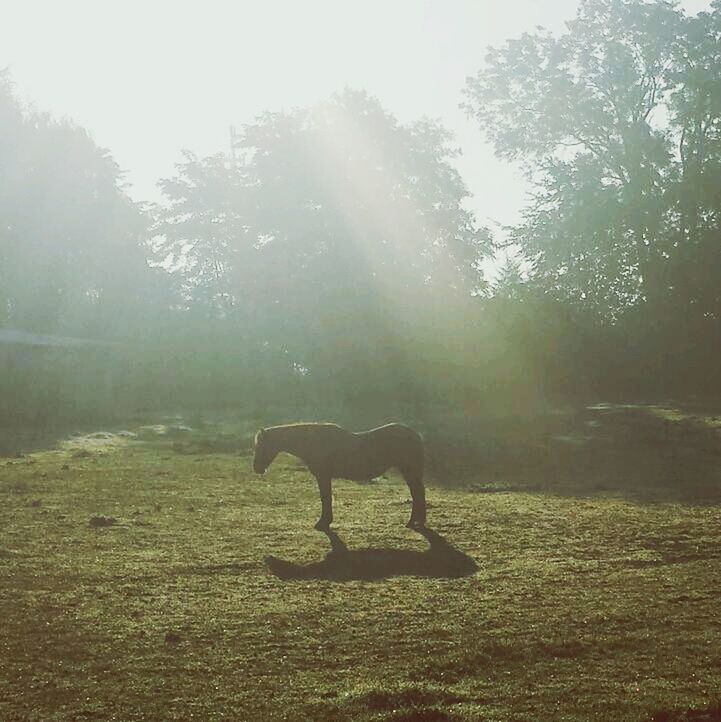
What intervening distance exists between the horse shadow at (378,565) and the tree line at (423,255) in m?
22.1

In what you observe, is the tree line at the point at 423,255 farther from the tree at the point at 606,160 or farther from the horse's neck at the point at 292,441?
the horse's neck at the point at 292,441

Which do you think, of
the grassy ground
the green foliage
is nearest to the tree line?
the green foliage

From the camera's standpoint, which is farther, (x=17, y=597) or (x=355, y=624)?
(x=17, y=597)

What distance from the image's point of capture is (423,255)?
44062 millimetres

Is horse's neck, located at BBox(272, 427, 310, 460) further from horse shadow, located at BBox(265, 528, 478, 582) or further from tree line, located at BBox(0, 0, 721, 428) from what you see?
tree line, located at BBox(0, 0, 721, 428)

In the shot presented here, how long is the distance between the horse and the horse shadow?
1.31 m

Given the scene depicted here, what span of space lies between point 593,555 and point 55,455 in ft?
51.5

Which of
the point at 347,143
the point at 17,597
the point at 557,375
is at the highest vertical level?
the point at 347,143

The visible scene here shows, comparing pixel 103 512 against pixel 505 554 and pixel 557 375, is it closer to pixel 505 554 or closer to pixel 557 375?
pixel 505 554

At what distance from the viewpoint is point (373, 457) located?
14008 mm

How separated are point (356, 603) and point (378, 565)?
195 centimetres

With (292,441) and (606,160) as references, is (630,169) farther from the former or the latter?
(292,441)

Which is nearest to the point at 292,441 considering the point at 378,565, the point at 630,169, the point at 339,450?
the point at 339,450

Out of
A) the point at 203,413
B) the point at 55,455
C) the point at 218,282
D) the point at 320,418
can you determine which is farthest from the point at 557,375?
the point at 218,282
